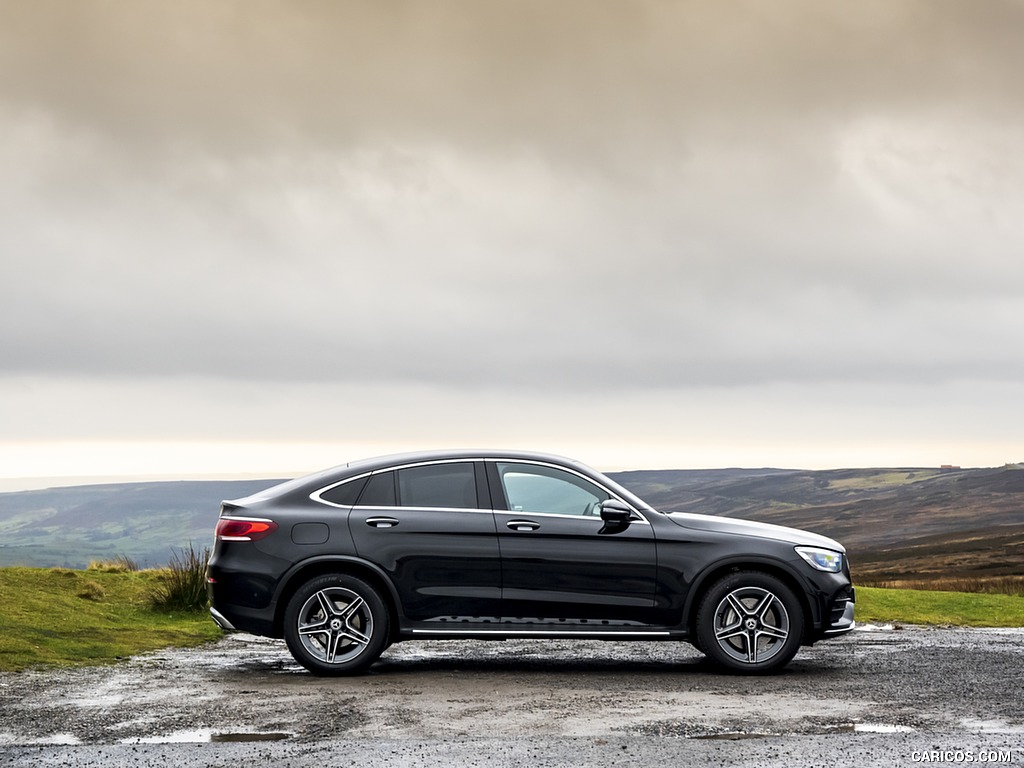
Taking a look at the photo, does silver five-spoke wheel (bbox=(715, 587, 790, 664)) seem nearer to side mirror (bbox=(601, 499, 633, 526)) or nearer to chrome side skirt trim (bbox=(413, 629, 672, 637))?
chrome side skirt trim (bbox=(413, 629, 672, 637))

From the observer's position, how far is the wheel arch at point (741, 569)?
10.3 m

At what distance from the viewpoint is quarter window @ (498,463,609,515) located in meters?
10.5

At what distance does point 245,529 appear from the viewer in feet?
34.0

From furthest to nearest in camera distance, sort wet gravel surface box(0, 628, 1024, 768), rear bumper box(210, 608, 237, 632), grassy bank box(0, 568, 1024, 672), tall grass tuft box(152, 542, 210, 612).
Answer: tall grass tuft box(152, 542, 210, 612), grassy bank box(0, 568, 1024, 672), rear bumper box(210, 608, 237, 632), wet gravel surface box(0, 628, 1024, 768)

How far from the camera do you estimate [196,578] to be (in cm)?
1557

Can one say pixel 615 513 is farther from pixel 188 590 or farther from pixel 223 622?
pixel 188 590

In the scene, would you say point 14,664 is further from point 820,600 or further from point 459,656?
point 820,600

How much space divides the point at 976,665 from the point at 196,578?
9.29 metres

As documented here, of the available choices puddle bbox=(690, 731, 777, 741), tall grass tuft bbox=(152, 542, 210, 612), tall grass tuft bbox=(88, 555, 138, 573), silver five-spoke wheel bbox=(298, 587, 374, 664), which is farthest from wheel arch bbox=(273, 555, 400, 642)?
tall grass tuft bbox=(88, 555, 138, 573)

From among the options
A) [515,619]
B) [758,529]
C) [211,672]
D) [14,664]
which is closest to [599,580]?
[515,619]

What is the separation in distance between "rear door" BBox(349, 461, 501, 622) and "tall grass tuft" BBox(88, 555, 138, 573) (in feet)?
36.1

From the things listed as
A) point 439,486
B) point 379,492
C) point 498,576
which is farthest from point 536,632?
point 379,492

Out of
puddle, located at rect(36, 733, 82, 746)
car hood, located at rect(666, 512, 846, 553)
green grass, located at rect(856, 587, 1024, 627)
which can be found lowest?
green grass, located at rect(856, 587, 1024, 627)

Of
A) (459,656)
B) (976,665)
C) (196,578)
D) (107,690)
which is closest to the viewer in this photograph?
(107,690)
